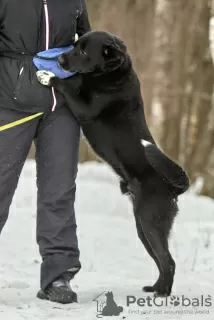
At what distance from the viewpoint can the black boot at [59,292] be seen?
358 centimetres

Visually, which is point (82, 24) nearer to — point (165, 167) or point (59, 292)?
point (165, 167)

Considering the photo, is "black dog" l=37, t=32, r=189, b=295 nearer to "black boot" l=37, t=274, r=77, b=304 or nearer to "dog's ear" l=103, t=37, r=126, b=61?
"dog's ear" l=103, t=37, r=126, b=61

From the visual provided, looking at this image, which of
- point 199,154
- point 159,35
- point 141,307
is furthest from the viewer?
point 159,35

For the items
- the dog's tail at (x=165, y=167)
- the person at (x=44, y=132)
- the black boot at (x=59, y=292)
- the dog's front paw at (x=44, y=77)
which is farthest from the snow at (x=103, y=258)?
the dog's front paw at (x=44, y=77)

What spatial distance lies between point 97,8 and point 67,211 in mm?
11164

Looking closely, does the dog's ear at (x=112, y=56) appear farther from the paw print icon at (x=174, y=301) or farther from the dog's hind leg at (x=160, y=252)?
the paw print icon at (x=174, y=301)

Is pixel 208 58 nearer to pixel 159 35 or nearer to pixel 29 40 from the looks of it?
pixel 159 35

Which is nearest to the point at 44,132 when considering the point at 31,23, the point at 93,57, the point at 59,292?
the point at 93,57

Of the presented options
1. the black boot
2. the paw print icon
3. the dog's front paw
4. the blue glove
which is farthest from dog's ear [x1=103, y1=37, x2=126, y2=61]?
the paw print icon

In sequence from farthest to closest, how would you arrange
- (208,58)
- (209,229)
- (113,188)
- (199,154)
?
(208,58)
(199,154)
(113,188)
(209,229)

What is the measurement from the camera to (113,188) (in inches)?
388

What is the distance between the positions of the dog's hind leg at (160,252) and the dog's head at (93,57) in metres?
0.91

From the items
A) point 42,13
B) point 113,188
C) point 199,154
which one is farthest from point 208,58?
point 42,13

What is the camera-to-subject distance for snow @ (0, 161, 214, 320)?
3487 mm
